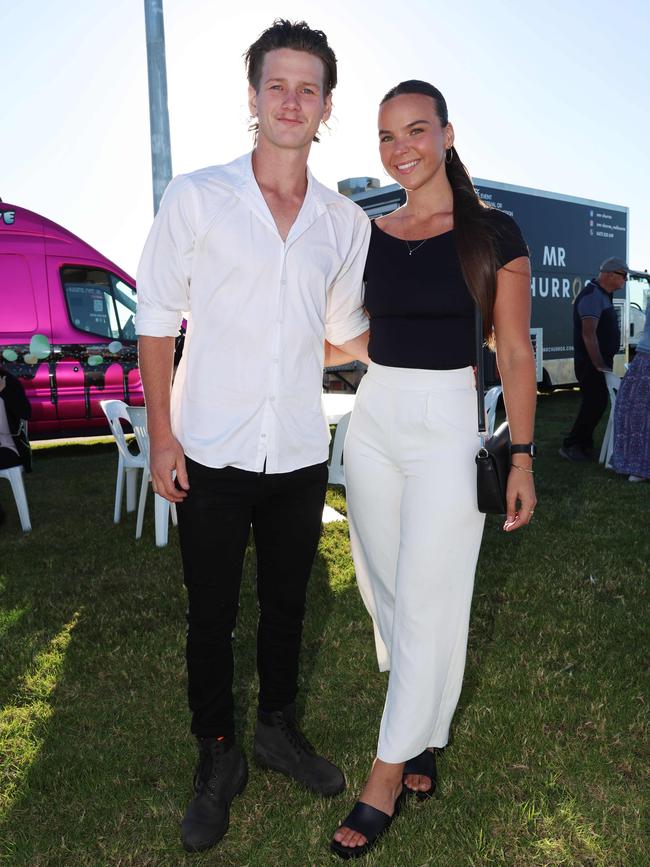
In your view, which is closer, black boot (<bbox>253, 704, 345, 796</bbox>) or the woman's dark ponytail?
the woman's dark ponytail

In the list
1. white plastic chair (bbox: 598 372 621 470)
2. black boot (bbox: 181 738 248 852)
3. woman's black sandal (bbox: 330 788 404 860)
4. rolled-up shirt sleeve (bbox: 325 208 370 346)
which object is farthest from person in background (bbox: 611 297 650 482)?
black boot (bbox: 181 738 248 852)

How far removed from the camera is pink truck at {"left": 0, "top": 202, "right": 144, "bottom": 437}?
904 centimetres

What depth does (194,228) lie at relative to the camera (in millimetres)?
2020

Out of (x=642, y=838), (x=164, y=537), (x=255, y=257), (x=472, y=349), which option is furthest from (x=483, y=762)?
(x=164, y=537)

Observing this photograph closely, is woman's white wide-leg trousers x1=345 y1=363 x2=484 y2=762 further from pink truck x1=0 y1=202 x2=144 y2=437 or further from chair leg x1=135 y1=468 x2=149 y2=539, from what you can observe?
pink truck x1=0 y1=202 x2=144 y2=437

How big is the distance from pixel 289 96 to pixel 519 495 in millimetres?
1277

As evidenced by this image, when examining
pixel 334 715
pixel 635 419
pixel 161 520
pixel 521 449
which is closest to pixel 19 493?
pixel 161 520

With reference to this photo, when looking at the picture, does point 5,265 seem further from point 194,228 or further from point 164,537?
point 194,228

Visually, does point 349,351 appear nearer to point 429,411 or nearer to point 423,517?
point 429,411

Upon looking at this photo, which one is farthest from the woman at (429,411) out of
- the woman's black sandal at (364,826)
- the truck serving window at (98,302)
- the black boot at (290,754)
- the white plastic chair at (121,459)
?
the truck serving window at (98,302)

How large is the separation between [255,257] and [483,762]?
6.11 feet

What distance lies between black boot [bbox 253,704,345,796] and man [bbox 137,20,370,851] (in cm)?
22

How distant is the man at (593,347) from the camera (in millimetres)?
8047

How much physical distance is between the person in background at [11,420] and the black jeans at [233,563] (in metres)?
4.04
